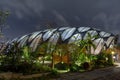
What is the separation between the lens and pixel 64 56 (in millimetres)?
35938

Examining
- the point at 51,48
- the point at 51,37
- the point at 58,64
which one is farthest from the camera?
the point at 51,37

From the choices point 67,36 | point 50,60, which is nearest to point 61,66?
point 50,60

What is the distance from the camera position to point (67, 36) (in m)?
71.0

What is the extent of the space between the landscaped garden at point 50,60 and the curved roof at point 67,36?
961 inches

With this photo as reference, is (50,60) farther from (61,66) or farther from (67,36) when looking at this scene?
(67,36)

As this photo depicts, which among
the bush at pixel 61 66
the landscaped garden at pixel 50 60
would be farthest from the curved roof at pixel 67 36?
the bush at pixel 61 66

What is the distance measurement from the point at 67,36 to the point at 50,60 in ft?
120

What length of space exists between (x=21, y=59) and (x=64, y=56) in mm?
13807

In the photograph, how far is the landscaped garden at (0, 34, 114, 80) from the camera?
21.4m

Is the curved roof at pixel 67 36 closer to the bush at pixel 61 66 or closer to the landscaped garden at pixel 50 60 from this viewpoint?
the landscaped garden at pixel 50 60

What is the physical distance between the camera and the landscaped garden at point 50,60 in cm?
2141

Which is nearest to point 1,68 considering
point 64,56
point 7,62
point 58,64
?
point 7,62

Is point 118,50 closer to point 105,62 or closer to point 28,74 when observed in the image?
point 105,62

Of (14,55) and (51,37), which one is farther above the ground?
(51,37)
